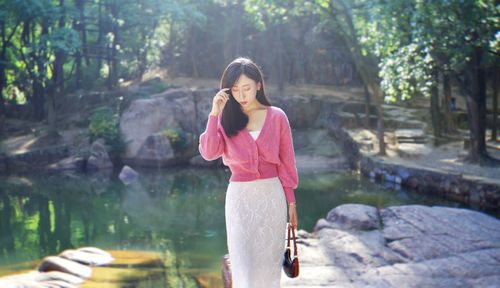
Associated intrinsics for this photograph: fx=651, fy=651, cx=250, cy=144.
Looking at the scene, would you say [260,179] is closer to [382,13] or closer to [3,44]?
[382,13]

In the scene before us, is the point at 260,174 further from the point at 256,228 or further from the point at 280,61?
the point at 280,61

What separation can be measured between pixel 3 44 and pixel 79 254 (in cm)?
1705

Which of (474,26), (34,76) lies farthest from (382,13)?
(34,76)

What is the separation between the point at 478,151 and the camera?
15203mm

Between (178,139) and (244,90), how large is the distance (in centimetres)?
1882

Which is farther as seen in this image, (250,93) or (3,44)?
(3,44)

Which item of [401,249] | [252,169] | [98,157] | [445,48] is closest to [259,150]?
[252,169]

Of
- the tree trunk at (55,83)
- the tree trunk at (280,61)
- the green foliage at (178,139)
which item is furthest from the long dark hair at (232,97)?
the tree trunk at (280,61)

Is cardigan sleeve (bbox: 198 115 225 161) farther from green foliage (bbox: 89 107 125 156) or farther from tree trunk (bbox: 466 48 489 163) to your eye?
green foliage (bbox: 89 107 125 156)

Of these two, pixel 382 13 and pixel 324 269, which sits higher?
pixel 382 13

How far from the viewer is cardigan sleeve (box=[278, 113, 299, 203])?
3824mm

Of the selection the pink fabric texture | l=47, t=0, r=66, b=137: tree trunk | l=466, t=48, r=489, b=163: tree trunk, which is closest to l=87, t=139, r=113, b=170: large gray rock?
l=47, t=0, r=66, b=137: tree trunk

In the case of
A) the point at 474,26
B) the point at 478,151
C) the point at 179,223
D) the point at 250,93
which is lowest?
the point at 179,223

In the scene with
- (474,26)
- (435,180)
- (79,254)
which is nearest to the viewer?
(79,254)
